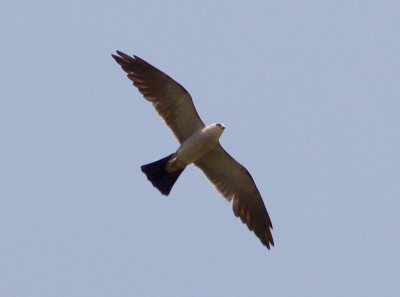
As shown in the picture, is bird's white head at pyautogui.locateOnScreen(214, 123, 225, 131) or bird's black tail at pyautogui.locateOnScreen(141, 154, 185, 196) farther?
bird's black tail at pyautogui.locateOnScreen(141, 154, 185, 196)

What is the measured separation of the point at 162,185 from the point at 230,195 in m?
1.65

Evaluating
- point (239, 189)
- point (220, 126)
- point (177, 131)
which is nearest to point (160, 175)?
point (177, 131)

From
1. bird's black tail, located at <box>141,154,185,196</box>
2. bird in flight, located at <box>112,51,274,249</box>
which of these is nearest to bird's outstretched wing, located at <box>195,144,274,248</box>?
bird in flight, located at <box>112,51,274,249</box>

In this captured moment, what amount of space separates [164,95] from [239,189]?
2544mm

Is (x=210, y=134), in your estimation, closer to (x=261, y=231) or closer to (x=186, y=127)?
(x=186, y=127)

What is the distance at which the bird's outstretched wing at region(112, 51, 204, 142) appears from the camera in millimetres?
20281

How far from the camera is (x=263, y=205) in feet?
70.6

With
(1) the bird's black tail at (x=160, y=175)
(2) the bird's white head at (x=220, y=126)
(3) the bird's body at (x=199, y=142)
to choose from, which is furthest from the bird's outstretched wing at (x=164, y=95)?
(1) the bird's black tail at (x=160, y=175)

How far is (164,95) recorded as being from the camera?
20.4 metres

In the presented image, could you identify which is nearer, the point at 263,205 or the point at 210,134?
the point at 210,134

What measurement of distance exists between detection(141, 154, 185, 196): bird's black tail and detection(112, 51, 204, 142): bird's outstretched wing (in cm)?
63

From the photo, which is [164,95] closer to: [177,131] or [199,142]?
[177,131]

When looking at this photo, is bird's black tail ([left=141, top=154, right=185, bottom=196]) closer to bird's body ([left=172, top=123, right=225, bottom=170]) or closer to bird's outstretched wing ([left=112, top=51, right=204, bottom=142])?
bird's body ([left=172, top=123, right=225, bottom=170])

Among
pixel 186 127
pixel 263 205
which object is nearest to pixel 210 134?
pixel 186 127
